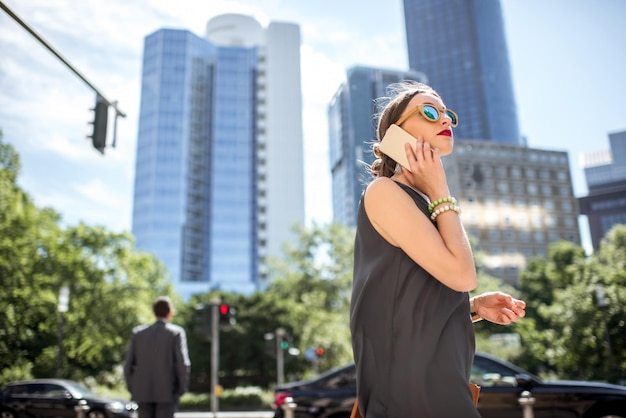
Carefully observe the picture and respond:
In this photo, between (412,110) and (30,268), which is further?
(30,268)

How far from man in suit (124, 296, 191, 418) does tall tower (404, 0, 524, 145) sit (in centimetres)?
15382

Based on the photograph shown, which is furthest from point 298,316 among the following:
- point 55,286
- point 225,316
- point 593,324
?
point 225,316

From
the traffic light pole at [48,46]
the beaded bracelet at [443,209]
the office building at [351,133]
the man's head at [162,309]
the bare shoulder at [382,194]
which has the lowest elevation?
the man's head at [162,309]

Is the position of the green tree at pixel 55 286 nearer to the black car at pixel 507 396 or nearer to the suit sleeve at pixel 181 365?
the black car at pixel 507 396

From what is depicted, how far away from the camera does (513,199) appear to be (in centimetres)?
9700

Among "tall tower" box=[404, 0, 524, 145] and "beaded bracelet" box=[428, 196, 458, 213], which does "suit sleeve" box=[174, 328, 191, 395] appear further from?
"tall tower" box=[404, 0, 524, 145]

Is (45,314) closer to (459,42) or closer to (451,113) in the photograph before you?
(451,113)

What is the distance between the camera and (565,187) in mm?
99312

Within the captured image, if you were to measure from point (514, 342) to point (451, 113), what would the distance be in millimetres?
43043

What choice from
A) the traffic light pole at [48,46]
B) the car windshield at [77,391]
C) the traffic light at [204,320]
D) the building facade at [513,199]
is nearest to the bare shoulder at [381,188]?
the traffic light pole at [48,46]

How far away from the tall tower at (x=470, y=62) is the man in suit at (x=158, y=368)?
154 m

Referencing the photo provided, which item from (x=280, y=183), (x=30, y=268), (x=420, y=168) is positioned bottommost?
(x=420, y=168)

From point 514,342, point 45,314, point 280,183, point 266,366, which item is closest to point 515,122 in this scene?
point 280,183

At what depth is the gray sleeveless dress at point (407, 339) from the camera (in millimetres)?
1374
